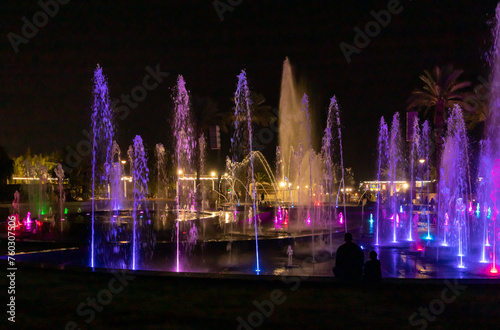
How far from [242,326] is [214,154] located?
2846 inches

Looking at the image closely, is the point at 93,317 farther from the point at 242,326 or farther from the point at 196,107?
the point at 196,107

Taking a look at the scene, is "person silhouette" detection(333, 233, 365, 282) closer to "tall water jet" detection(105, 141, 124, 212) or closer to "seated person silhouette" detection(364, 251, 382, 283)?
"seated person silhouette" detection(364, 251, 382, 283)

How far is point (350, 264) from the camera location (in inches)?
313

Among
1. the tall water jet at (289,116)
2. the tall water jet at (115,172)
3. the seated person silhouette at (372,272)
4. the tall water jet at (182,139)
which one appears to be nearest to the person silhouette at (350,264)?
the seated person silhouette at (372,272)

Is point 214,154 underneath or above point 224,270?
A: above

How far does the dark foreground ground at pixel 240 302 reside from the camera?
5.92 metres

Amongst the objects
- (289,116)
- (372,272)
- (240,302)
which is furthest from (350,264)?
(289,116)

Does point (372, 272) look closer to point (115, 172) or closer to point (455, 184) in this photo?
point (455, 184)

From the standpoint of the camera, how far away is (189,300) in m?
6.96

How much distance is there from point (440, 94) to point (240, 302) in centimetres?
3401

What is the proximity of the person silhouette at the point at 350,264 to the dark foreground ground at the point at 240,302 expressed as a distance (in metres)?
0.21

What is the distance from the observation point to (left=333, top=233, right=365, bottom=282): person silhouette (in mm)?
7871

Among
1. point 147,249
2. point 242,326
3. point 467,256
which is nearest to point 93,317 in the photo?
point 242,326

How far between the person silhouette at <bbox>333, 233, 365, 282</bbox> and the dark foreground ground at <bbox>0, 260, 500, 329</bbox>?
0.69ft
